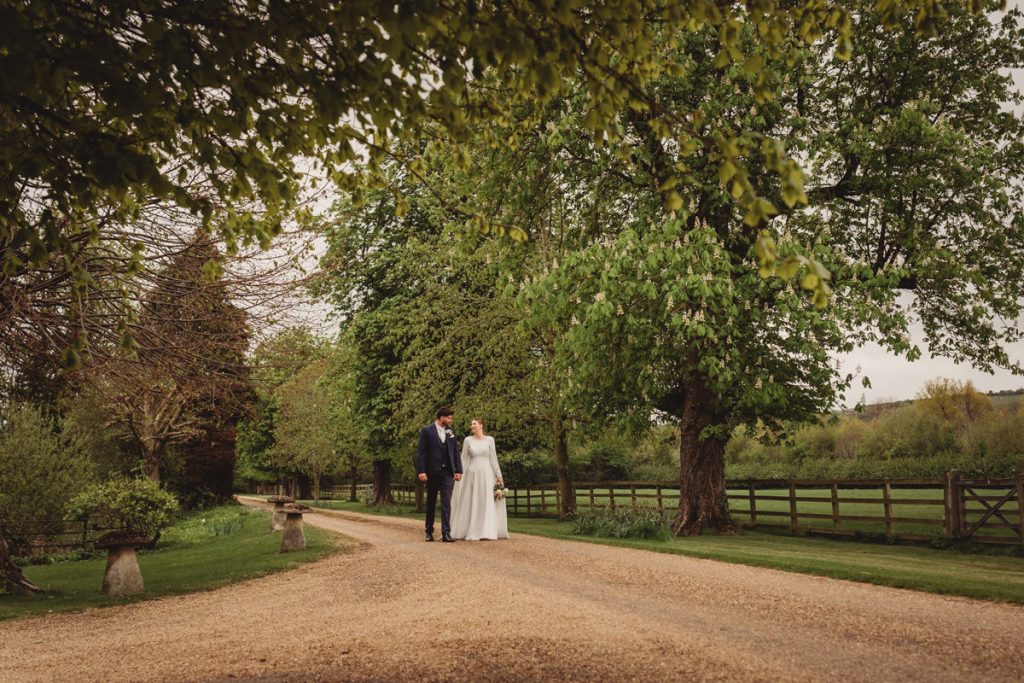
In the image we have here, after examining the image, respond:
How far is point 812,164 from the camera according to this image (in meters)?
15.3

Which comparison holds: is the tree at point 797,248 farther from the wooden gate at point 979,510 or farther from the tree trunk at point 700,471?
the wooden gate at point 979,510

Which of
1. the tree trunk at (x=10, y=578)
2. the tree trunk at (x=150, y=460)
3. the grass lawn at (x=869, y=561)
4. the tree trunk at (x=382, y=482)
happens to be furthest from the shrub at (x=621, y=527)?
the tree trunk at (x=150, y=460)

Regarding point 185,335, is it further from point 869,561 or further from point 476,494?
point 869,561

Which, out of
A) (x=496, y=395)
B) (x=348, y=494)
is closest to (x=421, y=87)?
(x=496, y=395)

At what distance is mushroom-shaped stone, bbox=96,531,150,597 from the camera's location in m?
11.3

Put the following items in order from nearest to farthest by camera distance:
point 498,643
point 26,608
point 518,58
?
point 518,58, point 498,643, point 26,608

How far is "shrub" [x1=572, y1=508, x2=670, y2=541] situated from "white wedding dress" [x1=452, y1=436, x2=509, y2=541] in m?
3.43

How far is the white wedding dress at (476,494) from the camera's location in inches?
542

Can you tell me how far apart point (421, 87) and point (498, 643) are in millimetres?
4459

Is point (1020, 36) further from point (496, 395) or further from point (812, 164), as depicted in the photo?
point (496, 395)

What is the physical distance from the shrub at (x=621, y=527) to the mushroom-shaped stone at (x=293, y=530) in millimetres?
6600

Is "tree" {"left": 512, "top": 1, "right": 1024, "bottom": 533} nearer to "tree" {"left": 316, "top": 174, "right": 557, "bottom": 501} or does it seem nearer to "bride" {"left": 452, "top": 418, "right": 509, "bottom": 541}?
"bride" {"left": 452, "top": 418, "right": 509, "bottom": 541}

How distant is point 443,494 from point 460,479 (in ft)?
1.52

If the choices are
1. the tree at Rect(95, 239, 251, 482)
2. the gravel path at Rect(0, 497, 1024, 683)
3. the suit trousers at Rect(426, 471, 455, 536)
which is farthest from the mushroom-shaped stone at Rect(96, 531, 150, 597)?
the suit trousers at Rect(426, 471, 455, 536)
